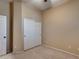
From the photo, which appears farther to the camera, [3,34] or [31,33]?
[31,33]

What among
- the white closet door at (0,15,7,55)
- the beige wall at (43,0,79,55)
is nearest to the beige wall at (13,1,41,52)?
the white closet door at (0,15,7,55)

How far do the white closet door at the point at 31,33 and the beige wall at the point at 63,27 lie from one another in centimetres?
46

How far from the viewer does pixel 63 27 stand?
573 cm

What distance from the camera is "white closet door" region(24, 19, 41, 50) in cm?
585

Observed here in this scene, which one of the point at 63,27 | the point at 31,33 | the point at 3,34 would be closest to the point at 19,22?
the point at 3,34

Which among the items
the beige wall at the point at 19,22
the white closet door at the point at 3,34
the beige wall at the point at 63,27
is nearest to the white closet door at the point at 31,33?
the beige wall at the point at 19,22

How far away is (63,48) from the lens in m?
5.74

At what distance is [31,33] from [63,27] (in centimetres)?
198

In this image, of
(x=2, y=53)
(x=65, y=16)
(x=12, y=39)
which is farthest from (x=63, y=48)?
(x=2, y=53)

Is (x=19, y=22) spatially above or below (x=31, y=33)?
above

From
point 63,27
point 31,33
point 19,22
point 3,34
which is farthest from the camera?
point 31,33

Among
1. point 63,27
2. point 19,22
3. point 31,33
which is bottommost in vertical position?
point 31,33

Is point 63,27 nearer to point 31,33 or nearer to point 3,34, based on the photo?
point 31,33

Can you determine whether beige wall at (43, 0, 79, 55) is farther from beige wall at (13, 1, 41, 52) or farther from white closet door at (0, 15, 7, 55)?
white closet door at (0, 15, 7, 55)
